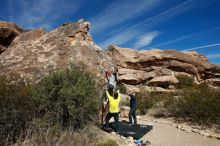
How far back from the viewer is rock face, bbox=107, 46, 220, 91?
29703 mm

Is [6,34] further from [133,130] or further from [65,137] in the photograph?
[65,137]

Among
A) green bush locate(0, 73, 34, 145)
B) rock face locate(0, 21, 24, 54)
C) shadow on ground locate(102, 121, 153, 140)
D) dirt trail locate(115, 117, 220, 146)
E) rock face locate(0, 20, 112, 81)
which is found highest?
rock face locate(0, 21, 24, 54)

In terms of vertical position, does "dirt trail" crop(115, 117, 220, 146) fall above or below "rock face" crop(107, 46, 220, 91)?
below

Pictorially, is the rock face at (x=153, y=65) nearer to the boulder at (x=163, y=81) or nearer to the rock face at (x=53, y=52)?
the boulder at (x=163, y=81)

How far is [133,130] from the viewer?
34.4 ft

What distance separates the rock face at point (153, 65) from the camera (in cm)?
2970

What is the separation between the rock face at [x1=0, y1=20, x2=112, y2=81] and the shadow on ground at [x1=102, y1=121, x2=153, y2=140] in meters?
2.30

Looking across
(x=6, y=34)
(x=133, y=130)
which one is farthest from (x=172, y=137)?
(x=6, y=34)

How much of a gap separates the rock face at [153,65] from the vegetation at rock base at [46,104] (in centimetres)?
2032

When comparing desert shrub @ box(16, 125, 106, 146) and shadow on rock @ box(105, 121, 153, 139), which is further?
shadow on rock @ box(105, 121, 153, 139)

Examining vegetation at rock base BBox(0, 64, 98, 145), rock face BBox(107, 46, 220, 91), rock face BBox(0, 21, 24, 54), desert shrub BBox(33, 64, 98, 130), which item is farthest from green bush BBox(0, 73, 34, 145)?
rock face BBox(107, 46, 220, 91)

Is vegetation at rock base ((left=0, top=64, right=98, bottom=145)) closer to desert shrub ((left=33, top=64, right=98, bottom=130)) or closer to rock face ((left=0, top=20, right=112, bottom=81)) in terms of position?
desert shrub ((left=33, top=64, right=98, bottom=130))

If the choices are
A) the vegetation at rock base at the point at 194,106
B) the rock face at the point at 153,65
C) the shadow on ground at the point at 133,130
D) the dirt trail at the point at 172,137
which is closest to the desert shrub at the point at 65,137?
the dirt trail at the point at 172,137

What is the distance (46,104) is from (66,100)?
56cm
